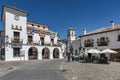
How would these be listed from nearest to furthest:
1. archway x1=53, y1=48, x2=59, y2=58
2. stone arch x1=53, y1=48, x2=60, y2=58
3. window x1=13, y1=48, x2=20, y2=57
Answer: window x1=13, y1=48, x2=20, y2=57 → stone arch x1=53, y1=48, x2=60, y2=58 → archway x1=53, y1=48, x2=59, y2=58

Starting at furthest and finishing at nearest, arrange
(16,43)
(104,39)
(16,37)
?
(16,37) → (16,43) → (104,39)

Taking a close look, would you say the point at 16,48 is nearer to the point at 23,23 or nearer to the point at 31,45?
the point at 31,45

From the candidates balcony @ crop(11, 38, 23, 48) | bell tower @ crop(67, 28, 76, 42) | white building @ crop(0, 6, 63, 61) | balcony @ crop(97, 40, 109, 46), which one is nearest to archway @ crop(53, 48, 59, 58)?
white building @ crop(0, 6, 63, 61)

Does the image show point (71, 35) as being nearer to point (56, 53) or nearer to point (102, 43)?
point (56, 53)

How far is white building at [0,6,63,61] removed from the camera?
31047 millimetres

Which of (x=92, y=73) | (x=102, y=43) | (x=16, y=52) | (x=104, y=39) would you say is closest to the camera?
(x=92, y=73)

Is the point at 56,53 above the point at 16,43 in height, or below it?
below

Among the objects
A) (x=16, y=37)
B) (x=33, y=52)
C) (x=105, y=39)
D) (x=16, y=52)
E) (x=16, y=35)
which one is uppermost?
(x=16, y=35)

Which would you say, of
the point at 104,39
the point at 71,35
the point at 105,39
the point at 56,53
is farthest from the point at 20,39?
the point at 71,35

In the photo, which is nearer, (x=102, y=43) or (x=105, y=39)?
(x=105, y=39)

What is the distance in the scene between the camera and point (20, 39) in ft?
108

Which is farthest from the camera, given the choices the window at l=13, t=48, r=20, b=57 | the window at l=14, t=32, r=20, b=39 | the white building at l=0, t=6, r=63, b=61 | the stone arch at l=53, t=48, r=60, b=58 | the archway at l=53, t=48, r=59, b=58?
the archway at l=53, t=48, r=59, b=58

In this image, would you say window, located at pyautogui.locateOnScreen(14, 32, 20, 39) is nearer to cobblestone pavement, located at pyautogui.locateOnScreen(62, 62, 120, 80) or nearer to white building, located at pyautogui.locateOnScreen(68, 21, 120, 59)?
white building, located at pyautogui.locateOnScreen(68, 21, 120, 59)

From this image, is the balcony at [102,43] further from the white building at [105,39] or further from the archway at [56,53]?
the archway at [56,53]
